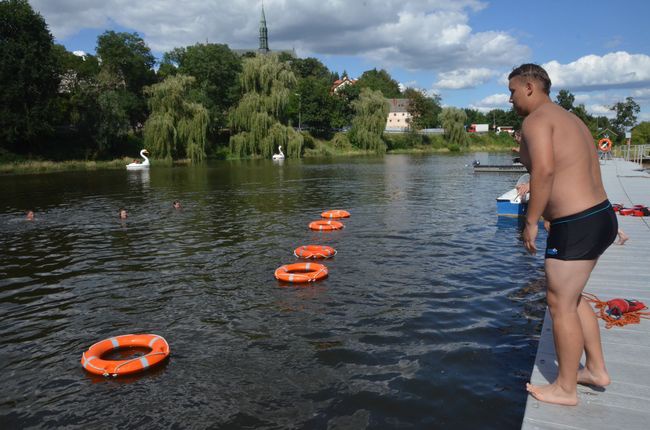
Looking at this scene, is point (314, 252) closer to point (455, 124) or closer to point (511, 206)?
point (511, 206)

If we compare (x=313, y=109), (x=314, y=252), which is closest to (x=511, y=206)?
(x=314, y=252)

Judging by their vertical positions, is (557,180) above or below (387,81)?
below

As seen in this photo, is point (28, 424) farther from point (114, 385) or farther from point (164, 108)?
point (164, 108)

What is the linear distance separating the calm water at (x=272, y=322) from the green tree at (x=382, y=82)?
111924 mm

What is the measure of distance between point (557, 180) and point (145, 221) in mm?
16039

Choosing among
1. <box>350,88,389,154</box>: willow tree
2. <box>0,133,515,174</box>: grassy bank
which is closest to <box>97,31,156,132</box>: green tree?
<box>0,133,515,174</box>: grassy bank

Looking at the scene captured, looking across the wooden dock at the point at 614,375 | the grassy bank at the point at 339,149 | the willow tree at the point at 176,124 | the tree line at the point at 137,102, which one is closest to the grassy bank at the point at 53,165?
the grassy bank at the point at 339,149

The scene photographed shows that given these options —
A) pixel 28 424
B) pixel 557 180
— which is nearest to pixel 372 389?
pixel 557 180

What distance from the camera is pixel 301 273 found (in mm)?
9984

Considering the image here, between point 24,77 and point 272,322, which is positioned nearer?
point 272,322

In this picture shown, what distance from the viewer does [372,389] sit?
5551 millimetres

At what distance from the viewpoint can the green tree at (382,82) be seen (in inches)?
4993

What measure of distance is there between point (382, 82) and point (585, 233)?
13601 centimetres

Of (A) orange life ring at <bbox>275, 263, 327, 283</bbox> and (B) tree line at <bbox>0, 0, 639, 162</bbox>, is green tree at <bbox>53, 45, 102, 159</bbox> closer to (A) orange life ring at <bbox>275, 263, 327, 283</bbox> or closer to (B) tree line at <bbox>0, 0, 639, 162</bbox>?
(B) tree line at <bbox>0, 0, 639, 162</bbox>
